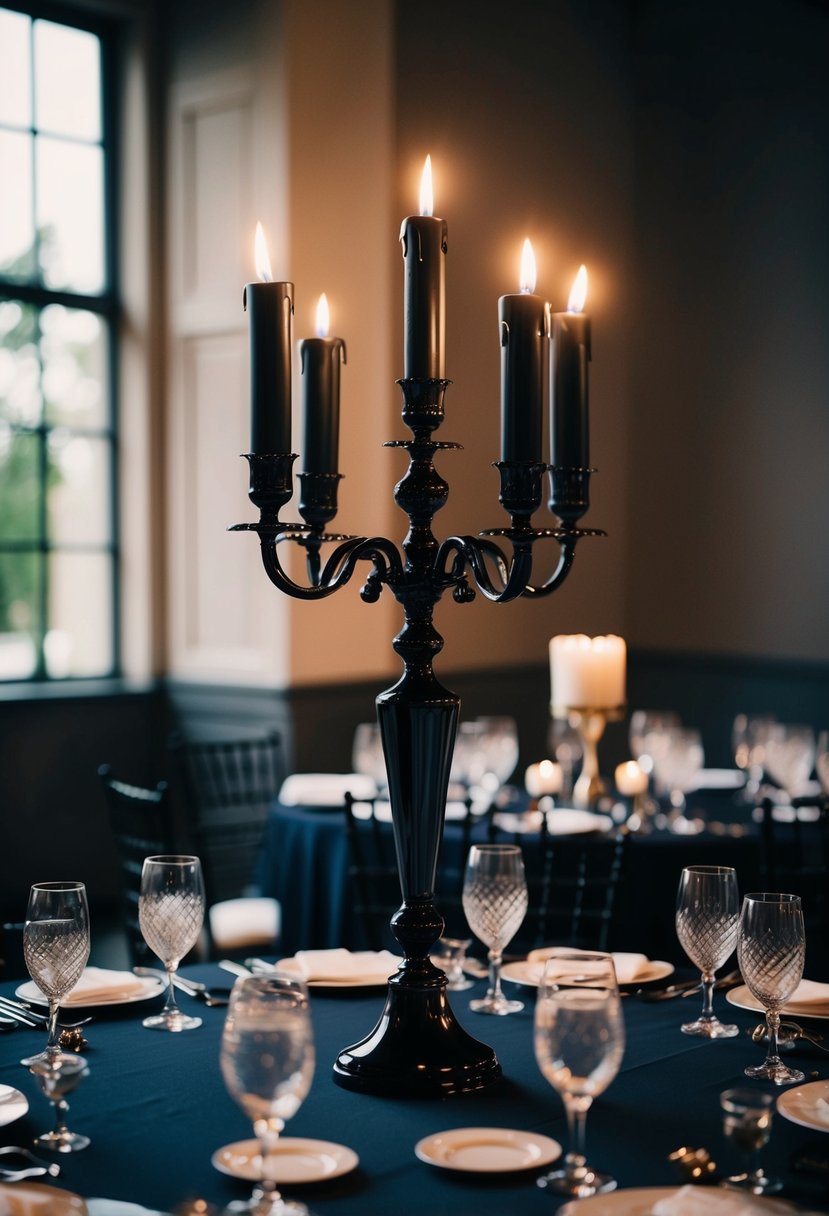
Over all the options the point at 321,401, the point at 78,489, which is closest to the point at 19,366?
the point at 78,489

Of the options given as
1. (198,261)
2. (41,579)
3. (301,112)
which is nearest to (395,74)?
(301,112)

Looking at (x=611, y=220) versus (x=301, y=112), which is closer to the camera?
(x=301, y=112)

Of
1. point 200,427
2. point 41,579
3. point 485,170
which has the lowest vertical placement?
point 41,579

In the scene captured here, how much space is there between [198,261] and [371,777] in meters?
2.72

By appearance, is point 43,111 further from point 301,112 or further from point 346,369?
point 346,369

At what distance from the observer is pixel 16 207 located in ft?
18.5

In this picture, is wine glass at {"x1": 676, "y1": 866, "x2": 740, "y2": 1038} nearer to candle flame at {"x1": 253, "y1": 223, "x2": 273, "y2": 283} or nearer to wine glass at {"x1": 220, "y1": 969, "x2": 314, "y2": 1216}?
wine glass at {"x1": 220, "y1": 969, "x2": 314, "y2": 1216}

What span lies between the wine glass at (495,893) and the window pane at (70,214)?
175 inches

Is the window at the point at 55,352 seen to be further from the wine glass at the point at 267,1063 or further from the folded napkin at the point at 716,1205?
the folded napkin at the point at 716,1205

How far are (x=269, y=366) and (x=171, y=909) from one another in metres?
0.68

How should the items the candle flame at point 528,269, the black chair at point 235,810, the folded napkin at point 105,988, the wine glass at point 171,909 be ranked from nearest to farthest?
1. the candle flame at point 528,269
2. the wine glass at point 171,909
3. the folded napkin at point 105,988
4. the black chair at point 235,810

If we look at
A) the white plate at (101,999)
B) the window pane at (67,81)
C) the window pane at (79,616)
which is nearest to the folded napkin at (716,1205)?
the white plate at (101,999)

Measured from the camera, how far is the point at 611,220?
6805 millimetres

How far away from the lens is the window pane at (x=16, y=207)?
5609 mm
